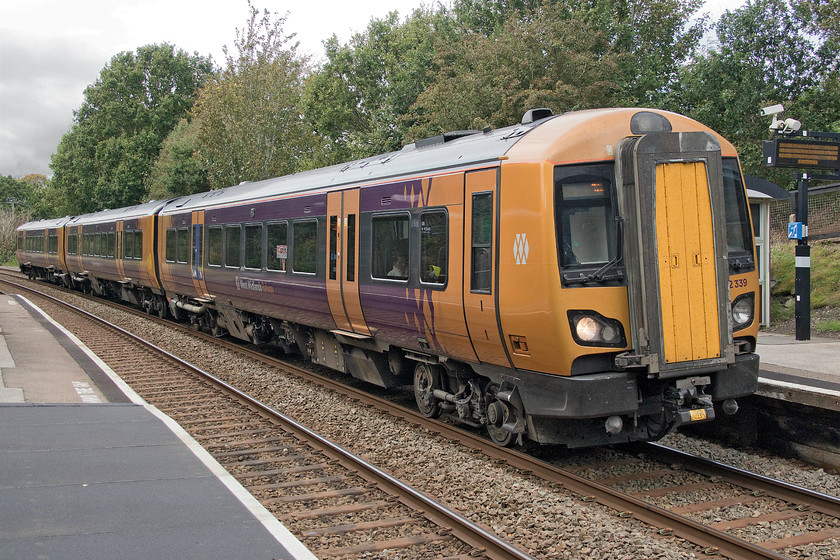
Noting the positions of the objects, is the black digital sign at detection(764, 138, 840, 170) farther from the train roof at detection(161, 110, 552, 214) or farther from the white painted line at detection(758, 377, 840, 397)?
the train roof at detection(161, 110, 552, 214)

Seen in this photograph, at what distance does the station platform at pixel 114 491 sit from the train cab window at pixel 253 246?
3.96 metres

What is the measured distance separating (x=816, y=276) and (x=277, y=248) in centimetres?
1310

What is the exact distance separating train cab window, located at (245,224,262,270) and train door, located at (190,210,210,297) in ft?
9.26

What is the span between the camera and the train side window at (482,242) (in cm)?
696

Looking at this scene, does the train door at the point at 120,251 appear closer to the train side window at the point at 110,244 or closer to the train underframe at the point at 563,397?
the train side window at the point at 110,244

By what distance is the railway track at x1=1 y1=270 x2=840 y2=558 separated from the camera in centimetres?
516

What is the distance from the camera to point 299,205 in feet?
37.7

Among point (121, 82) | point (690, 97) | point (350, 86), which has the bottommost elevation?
point (690, 97)

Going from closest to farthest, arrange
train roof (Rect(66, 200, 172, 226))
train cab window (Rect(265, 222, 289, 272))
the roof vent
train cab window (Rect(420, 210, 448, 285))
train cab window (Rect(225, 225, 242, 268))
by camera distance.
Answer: the roof vent → train cab window (Rect(420, 210, 448, 285)) → train cab window (Rect(265, 222, 289, 272)) → train cab window (Rect(225, 225, 242, 268)) → train roof (Rect(66, 200, 172, 226))

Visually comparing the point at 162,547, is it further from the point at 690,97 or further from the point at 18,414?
the point at 690,97

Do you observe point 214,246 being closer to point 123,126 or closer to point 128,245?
point 128,245

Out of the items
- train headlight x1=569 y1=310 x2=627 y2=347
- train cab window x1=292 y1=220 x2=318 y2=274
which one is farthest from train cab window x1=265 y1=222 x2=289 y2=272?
train headlight x1=569 y1=310 x2=627 y2=347

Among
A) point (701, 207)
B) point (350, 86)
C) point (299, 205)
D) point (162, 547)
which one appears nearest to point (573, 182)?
point (701, 207)

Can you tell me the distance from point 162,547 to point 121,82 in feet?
201
